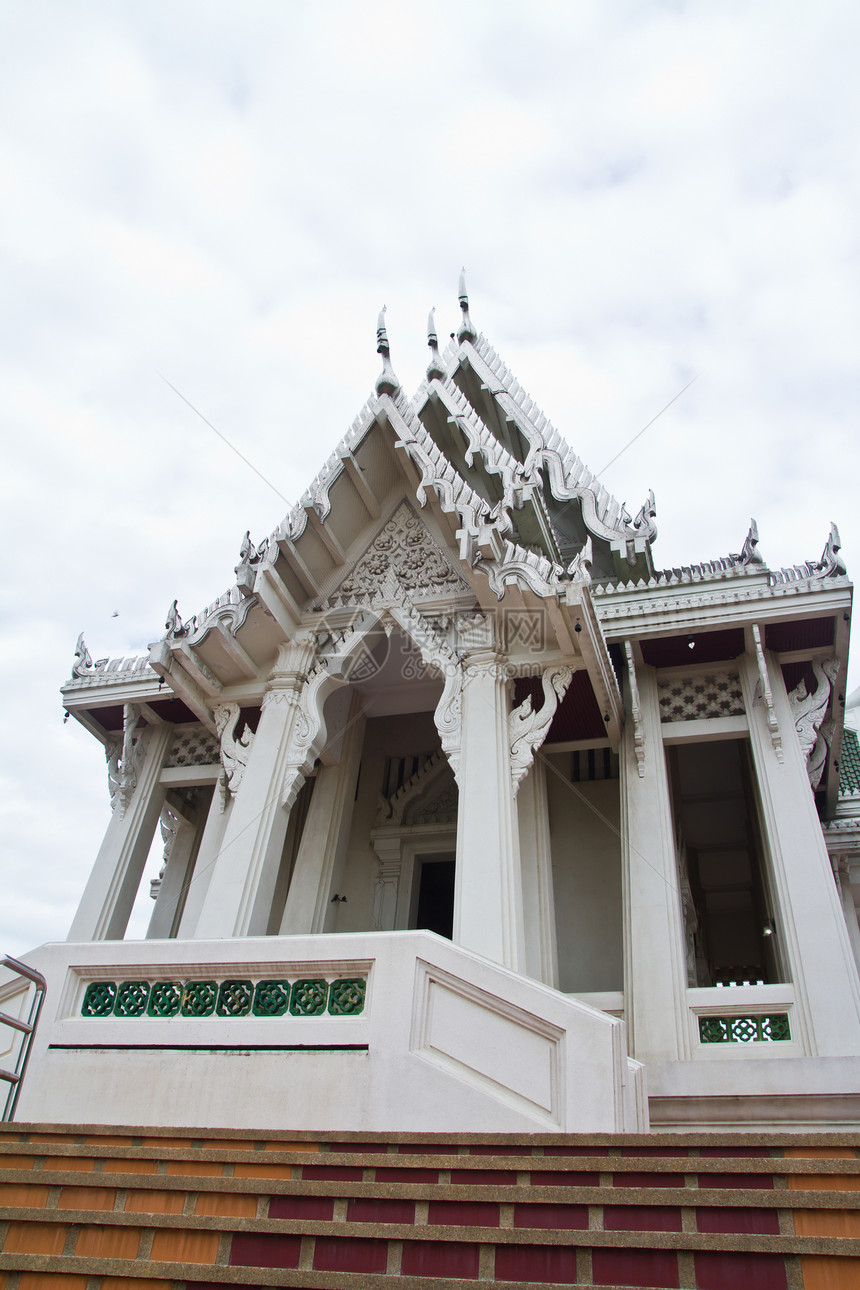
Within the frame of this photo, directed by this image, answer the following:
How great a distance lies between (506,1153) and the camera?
129 inches

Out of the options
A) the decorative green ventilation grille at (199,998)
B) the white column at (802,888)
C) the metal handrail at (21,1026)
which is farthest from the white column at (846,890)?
the metal handrail at (21,1026)

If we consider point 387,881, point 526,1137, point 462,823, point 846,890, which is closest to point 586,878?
point 387,881

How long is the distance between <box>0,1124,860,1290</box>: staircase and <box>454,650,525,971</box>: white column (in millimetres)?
3019

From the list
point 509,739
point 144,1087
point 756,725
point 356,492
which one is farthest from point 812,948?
point 356,492

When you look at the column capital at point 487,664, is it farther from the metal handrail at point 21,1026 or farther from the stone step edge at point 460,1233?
the stone step edge at point 460,1233

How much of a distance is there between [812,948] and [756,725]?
1942 millimetres

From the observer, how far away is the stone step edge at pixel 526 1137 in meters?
3.15

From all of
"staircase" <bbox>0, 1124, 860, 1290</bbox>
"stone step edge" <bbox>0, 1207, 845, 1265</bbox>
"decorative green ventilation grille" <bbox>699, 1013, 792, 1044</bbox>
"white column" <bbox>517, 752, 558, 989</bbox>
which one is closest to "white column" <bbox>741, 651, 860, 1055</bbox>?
"decorative green ventilation grille" <bbox>699, 1013, 792, 1044</bbox>

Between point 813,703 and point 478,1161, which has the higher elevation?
point 813,703

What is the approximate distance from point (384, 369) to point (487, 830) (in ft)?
14.8

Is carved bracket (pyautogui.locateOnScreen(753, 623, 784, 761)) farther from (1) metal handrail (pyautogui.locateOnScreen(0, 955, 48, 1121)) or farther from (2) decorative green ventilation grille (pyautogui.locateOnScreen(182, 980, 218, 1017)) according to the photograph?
(1) metal handrail (pyautogui.locateOnScreen(0, 955, 48, 1121))

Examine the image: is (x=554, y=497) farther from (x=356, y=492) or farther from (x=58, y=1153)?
(x=58, y=1153)

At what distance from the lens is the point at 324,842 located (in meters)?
9.18

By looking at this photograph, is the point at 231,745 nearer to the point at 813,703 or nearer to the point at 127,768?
the point at 127,768
